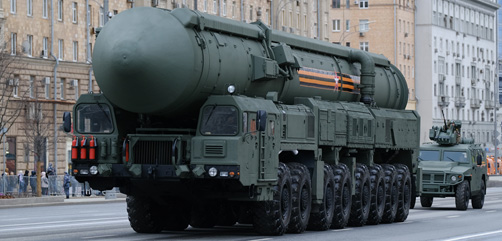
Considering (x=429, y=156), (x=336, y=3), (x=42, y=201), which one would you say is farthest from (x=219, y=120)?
(x=336, y=3)

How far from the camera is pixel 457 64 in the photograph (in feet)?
534

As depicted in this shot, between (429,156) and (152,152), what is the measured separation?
73.7ft

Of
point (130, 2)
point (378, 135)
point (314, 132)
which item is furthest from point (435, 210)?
point (130, 2)

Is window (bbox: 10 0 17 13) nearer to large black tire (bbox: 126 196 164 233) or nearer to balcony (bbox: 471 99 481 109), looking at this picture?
large black tire (bbox: 126 196 164 233)

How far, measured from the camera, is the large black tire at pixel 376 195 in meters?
32.9

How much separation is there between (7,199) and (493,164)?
80.9 meters

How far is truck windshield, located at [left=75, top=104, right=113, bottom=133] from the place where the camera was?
26016mm

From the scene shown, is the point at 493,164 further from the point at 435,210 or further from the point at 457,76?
the point at 435,210

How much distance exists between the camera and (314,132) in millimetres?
28844

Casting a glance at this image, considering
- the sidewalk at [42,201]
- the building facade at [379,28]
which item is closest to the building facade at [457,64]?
the building facade at [379,28]

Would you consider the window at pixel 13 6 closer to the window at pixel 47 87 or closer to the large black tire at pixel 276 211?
the window at pixel 47 87

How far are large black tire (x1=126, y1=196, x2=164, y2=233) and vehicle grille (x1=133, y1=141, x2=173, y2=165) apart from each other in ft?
7.21

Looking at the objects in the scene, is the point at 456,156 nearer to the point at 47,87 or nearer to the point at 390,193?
the point at 390,193

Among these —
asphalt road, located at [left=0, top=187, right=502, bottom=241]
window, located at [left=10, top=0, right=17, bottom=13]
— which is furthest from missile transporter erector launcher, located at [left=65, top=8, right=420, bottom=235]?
window, located at [left=10, top=0, right=17, bottom=13]
